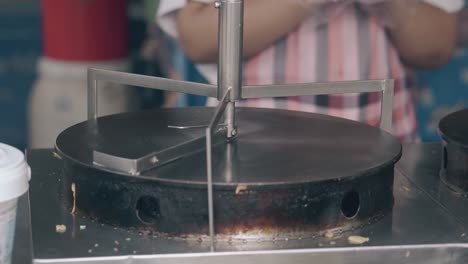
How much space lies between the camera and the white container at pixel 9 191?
37.9 inches

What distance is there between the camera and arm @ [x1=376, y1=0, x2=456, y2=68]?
2.07 m

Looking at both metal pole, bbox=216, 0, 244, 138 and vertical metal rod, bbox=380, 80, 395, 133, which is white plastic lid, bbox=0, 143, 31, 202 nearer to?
metal pole, bbox=216, 0, 244, 138

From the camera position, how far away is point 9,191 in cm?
96

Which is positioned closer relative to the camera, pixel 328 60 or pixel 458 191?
pixel 458 191

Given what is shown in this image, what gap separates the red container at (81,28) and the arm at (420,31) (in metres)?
0.99

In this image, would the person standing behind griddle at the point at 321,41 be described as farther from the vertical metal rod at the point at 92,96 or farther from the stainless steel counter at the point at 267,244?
the stainless steel counter at the point at 267,244

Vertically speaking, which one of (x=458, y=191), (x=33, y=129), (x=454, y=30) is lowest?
(x=33, y=129)

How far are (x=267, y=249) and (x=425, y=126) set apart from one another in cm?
145

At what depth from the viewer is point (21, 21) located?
2.73m

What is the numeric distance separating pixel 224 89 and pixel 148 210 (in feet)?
0.76

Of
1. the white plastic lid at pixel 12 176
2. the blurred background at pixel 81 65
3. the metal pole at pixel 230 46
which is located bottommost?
the blurred background at pixel 81 65

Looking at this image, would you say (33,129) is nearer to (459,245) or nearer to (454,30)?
(454,30)

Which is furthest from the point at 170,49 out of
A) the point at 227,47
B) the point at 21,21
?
the point at 227,47

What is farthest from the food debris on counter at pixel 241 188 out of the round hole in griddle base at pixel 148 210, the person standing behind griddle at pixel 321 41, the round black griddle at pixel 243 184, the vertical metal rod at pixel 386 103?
the person standing behind griddle at pixel 321 41
